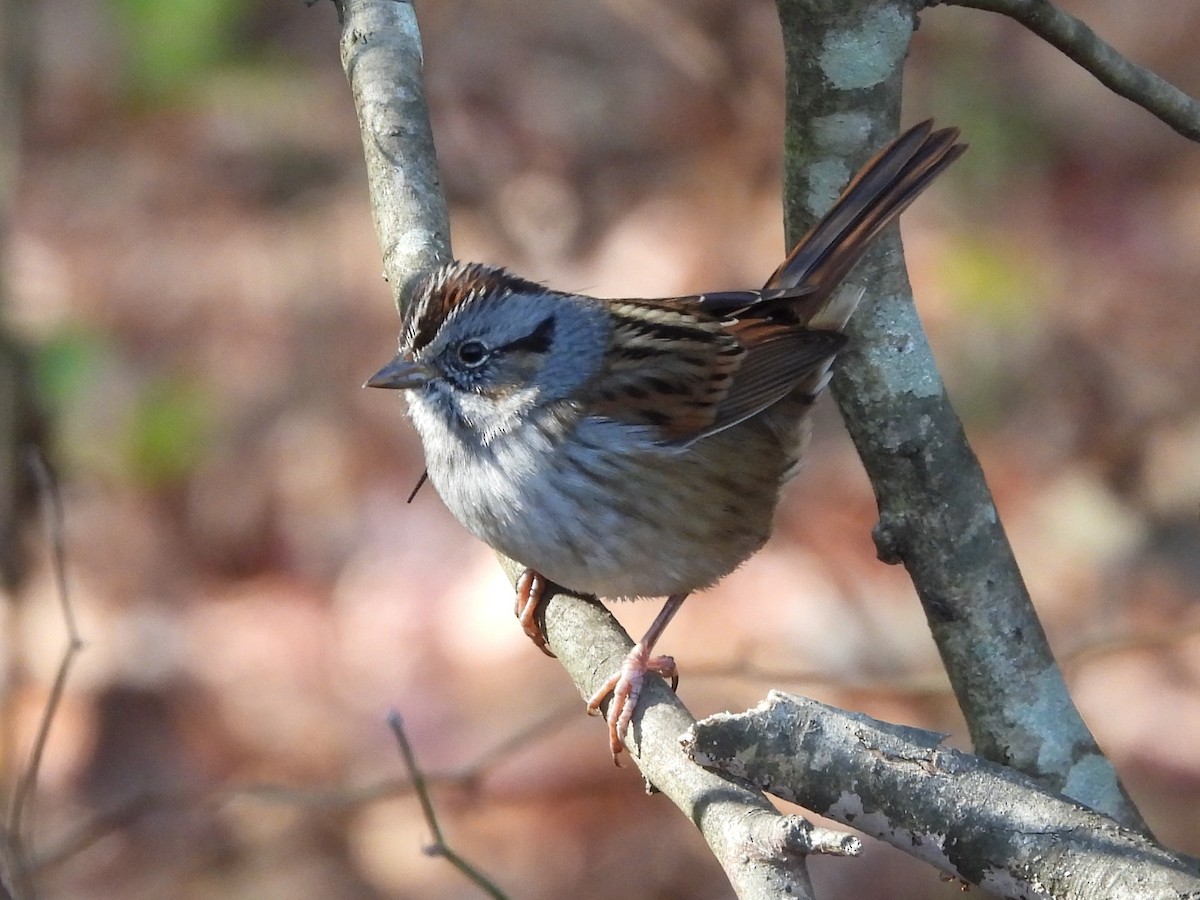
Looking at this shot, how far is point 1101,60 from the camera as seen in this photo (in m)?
2.30

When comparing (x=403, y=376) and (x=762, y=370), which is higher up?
(x=762, y=370)

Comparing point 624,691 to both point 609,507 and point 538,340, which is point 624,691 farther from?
point 538,340

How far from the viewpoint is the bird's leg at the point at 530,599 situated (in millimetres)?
2676

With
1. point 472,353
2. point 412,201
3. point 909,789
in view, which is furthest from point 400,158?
point 909,789

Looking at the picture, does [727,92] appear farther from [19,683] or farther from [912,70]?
[19,683]

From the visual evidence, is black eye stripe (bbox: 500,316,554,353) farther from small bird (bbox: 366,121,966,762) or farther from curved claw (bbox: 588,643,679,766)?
curved claw (bbox: 588,643,679,766)

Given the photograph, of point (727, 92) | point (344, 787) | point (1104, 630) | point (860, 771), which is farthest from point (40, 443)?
point (860, 771)

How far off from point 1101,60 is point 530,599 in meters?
1.30

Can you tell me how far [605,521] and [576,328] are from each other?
0.42 metres

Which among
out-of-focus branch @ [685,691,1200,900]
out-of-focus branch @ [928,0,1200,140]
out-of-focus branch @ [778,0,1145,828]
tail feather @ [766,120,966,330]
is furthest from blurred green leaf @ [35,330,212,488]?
out-of-focus branch @ [685,691,1200,900]

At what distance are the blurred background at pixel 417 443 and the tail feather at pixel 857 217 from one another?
2.60 ft

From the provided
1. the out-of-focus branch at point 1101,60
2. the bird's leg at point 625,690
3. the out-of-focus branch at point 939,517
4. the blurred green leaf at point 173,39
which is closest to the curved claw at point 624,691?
the bird's leg at point 625,690

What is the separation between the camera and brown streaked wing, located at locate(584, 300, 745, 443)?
111 inches

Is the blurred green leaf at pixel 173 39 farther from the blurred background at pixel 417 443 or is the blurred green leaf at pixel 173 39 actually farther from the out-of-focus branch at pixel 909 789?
the out-of-focus branch at pixel 909 789
